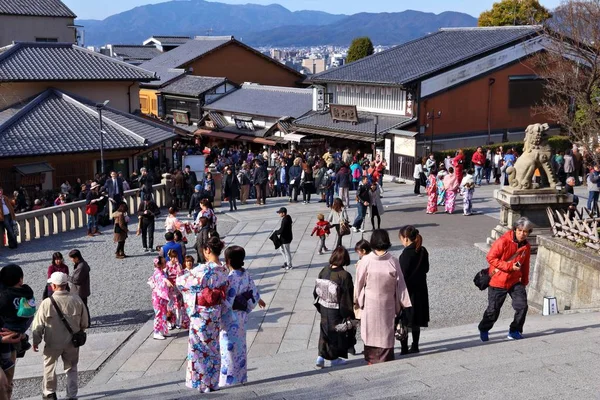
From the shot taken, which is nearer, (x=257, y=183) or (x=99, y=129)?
(x=257, y=183)

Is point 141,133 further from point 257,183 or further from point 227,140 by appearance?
point 227,140

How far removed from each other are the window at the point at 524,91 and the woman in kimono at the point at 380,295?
27.4 meters

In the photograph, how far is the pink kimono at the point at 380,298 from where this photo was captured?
802cm

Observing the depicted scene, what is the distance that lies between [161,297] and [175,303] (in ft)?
1.04

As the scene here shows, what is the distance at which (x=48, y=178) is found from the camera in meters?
25.3

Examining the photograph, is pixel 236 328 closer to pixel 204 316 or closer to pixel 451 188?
pixel 204 316

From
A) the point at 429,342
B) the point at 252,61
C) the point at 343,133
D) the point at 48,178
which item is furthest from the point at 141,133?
the point at 252,61

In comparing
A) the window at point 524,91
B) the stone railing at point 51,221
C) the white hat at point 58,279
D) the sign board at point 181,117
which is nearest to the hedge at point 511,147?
the window at point 524,91

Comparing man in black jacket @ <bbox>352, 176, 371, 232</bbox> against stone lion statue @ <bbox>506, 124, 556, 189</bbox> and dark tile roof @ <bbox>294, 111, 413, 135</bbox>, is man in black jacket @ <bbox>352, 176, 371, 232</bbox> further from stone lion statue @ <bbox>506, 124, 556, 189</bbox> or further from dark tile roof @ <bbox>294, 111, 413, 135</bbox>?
dark tile roof @ <bbox>294, 111, 413, 135</bbox>

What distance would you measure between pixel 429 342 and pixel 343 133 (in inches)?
966

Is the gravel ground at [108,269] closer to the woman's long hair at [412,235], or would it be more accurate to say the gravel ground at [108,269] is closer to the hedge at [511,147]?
the woman's long hair at [412,235]

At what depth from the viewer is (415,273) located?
876 centimetres

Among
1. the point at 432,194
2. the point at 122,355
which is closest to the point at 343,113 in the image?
the point at 432,194

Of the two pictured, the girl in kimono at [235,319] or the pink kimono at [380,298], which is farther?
the pink kimono at [380,298]
